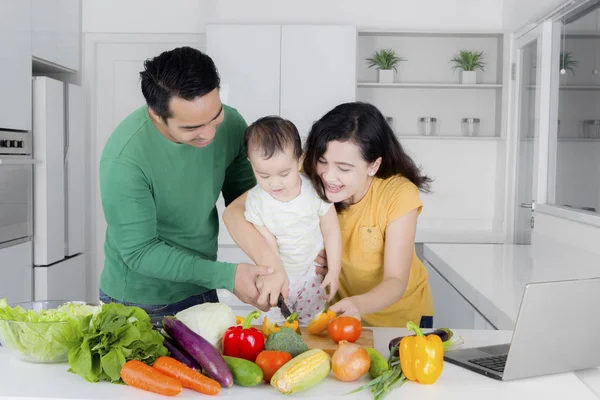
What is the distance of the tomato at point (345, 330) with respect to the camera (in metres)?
1.49

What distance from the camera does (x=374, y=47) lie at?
16.5 ft

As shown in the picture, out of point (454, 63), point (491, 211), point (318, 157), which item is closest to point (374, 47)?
point (454, 63)

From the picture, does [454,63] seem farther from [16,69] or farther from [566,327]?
[566,327]

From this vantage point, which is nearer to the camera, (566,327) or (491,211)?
(566,327)

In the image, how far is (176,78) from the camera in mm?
1695

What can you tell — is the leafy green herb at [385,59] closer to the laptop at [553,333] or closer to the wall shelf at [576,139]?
the wall shelf at [576,139]

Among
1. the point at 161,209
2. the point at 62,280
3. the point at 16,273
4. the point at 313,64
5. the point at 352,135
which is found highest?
the point at 313,64

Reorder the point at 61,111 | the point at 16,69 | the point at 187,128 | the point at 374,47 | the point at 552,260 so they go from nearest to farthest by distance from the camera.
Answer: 1. the point at 187,128
2. the point at 552,260
3. the point at 16,69
4. the point at 61,111
5. the point at 374,47

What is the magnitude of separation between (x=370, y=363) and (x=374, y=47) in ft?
13.0

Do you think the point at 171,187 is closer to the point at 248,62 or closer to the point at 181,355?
the point at 181,355

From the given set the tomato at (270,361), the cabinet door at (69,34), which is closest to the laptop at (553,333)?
the tomato at (270,361)

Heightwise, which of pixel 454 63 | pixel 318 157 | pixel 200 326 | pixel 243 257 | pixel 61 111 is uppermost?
pixel 454 63

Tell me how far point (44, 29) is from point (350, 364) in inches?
150

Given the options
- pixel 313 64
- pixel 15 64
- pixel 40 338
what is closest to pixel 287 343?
pixel 40 338
